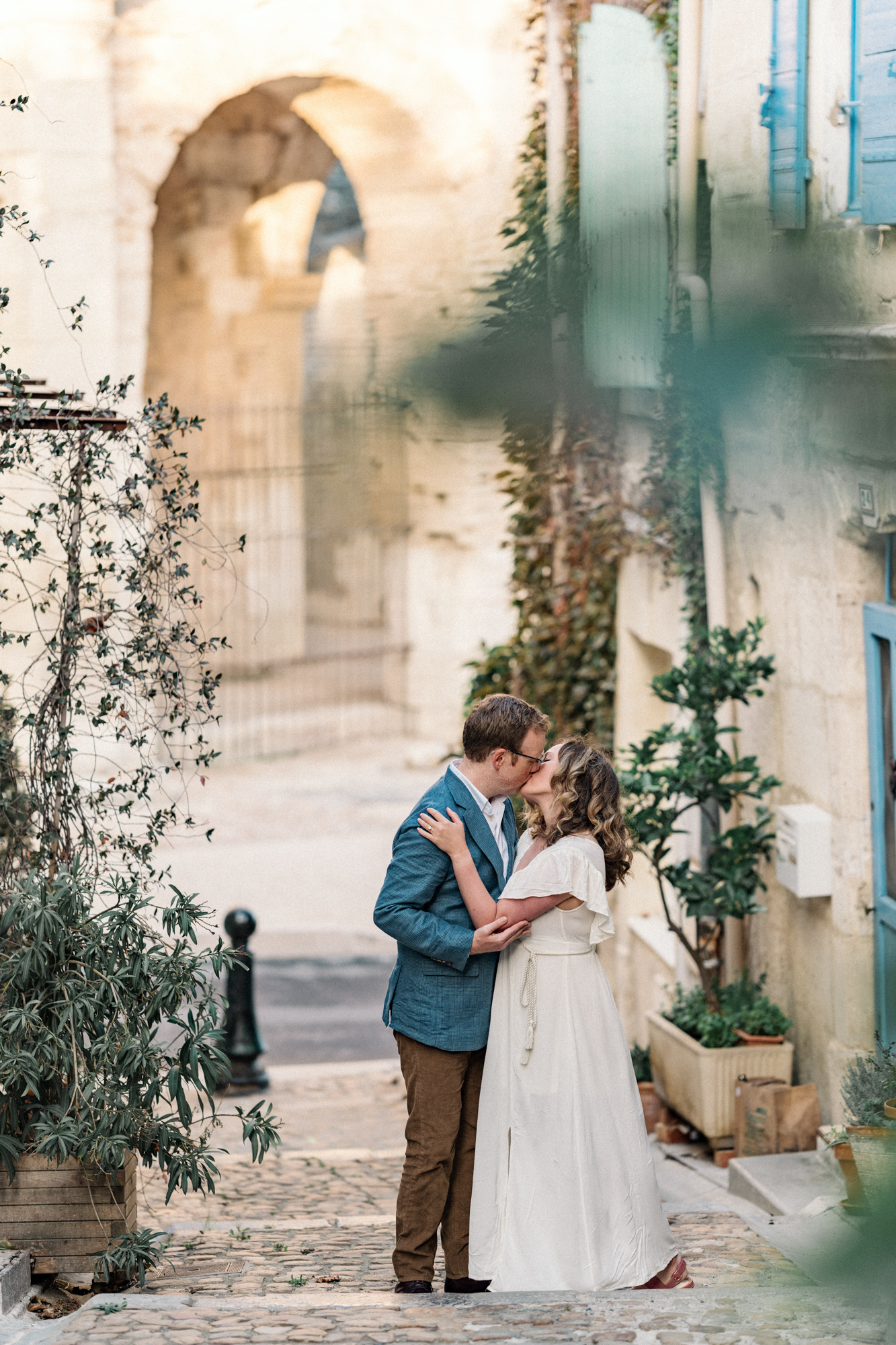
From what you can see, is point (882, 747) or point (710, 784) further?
point (710, 784)

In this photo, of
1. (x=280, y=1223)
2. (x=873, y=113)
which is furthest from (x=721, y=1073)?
(x=873, y=113)

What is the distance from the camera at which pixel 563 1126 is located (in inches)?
134

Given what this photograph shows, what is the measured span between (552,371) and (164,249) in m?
15.8

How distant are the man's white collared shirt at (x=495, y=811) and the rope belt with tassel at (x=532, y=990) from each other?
233mm

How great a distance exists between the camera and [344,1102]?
692 cm

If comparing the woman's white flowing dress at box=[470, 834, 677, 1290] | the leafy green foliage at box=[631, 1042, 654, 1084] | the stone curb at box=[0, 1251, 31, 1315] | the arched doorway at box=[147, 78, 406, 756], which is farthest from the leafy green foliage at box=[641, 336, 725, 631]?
the arched doorway at box=[147, 78, 406, 756]

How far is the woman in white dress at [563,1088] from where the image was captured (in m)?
3.40

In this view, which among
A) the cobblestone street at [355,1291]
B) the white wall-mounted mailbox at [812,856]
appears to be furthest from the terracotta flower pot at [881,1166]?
the white wall-mounted mailbox at [812,856]

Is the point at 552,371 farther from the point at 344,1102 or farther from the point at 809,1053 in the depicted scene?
the point at 344,1102

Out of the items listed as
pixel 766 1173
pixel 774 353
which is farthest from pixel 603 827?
pixel 774 353

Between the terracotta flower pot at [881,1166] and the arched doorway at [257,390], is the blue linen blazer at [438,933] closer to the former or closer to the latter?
the terracotta flower pot at [881,1166]

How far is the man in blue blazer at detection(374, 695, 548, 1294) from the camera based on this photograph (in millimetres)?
3457

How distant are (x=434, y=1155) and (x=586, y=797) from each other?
3.09 ft

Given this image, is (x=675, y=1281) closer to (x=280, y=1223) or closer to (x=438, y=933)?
(x=438, y=933)
